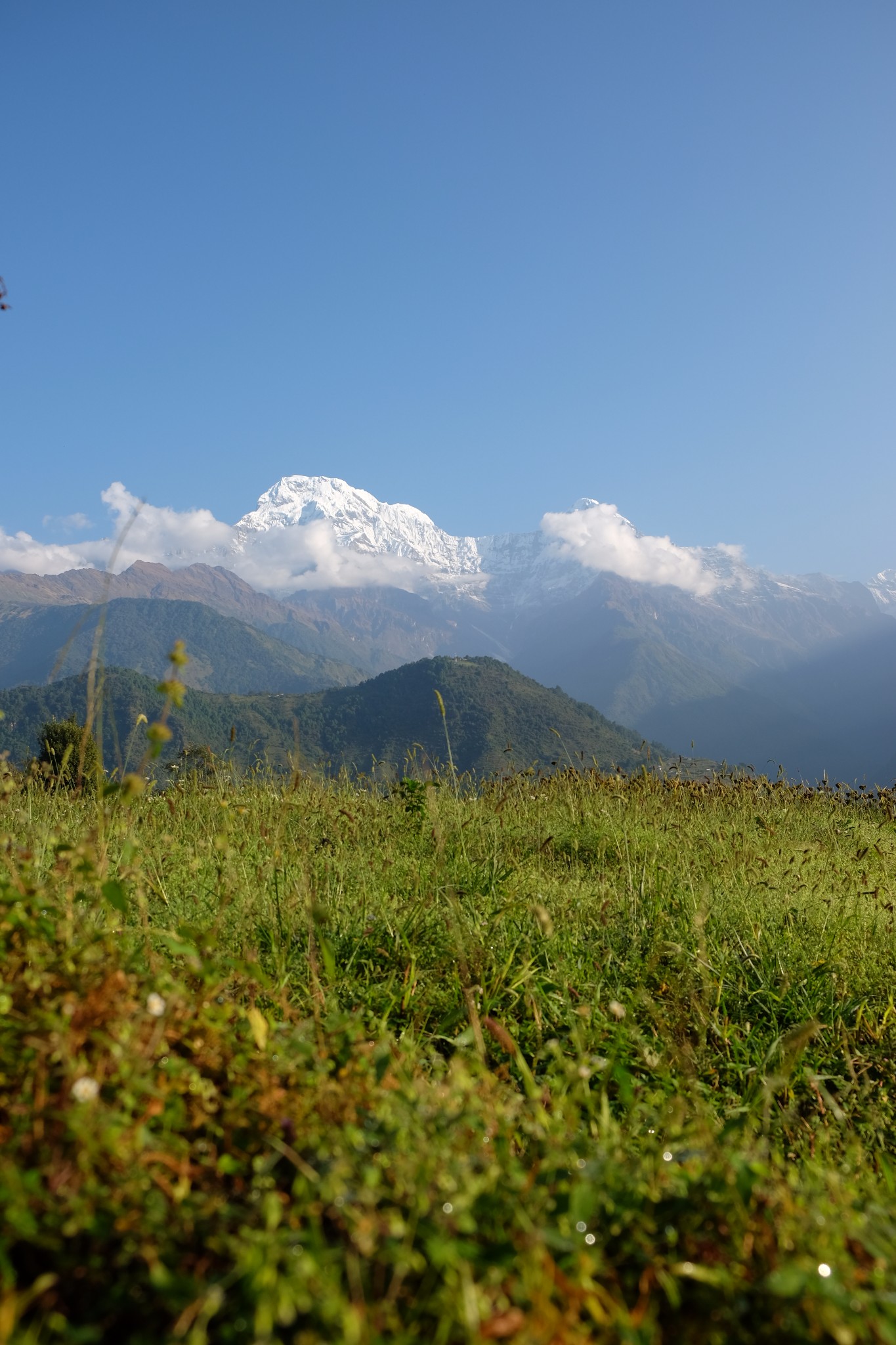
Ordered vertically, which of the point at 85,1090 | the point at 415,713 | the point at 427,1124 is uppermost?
the point at 85,1090

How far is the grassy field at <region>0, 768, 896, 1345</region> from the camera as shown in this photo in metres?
1.47

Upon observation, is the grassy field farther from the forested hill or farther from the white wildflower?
the forested hill

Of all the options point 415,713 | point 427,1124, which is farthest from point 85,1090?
point 415,713

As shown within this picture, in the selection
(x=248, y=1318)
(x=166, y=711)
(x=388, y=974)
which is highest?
(x=166, y=711)

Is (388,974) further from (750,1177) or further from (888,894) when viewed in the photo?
(888,894)

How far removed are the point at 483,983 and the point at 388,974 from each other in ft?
1.53

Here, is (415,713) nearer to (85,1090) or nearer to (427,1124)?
(427,1124)

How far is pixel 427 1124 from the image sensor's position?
6.36ft

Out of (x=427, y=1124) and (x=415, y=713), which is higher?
(x=427, y=1124)

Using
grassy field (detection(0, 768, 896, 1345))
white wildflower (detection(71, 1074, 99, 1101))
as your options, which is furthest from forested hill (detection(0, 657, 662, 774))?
white wildflower (detection(71, 1074, 99, 1101))

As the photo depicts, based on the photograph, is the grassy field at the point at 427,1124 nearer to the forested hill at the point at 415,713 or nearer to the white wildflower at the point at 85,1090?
the white wildflower at the point at 85,1090

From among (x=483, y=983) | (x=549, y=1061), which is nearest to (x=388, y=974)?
(x=483, y=983)

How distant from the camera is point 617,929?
15.2ft

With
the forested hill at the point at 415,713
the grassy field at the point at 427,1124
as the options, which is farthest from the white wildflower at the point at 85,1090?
the forested hill at the point at 415,713
